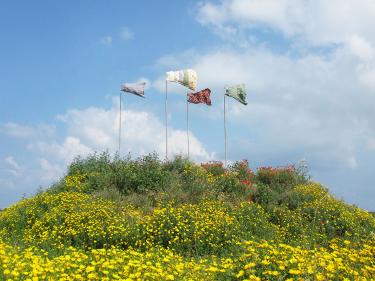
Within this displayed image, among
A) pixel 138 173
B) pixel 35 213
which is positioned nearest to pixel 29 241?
pixel 35 213

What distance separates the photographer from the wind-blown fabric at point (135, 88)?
2703cm

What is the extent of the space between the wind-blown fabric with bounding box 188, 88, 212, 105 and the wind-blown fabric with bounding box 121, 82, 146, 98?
2596mm

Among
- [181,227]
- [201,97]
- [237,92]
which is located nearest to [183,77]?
[201,97]

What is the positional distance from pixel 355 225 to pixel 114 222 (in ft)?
25.4

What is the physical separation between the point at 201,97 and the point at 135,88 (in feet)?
12.0

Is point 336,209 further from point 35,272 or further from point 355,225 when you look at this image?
point 35,272

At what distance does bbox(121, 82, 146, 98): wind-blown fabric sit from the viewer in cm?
2703

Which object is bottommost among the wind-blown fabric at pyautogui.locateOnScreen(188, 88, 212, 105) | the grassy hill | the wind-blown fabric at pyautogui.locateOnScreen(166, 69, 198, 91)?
the grassy hill

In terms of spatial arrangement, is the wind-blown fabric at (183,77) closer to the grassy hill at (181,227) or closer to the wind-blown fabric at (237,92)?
the wind-blown fabric at (237,92)

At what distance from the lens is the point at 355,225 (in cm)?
1577

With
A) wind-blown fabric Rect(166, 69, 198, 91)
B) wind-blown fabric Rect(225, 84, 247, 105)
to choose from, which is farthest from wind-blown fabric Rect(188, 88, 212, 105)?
wind-blown fabric Rect(225, 84, 247, 105)

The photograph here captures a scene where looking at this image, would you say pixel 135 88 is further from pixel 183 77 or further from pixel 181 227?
pixel 181 227

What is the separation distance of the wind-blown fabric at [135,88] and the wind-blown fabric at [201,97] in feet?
8.52

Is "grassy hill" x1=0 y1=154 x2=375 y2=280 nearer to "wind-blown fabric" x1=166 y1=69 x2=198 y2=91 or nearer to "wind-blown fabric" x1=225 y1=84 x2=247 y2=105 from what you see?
"wind-blown fabric" x1=225 y1=84 x2=247 y2=105
